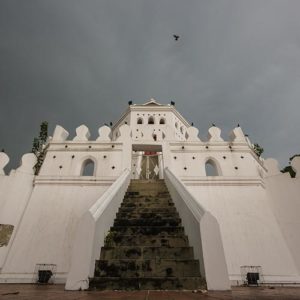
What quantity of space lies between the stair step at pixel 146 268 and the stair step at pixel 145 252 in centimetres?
28

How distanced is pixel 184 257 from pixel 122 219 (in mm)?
2351

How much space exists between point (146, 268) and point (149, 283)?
0.47 m

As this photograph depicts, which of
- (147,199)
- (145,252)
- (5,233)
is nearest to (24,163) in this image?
(5,233)

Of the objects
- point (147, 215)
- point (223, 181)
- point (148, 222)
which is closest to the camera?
point (148, 222)

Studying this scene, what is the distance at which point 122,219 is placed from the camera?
21.4 ft

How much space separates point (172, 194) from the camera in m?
8.45

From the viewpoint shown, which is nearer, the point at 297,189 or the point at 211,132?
the point at 297,189

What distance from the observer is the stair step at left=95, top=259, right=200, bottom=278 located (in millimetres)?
4316

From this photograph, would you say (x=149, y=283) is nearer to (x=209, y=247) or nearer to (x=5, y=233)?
(x=209, y=247)

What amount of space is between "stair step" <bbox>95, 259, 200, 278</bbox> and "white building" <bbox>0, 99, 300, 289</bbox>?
0.79 m

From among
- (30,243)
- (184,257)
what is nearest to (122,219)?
(184,257)

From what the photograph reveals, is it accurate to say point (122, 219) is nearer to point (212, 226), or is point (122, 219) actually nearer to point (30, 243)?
point (212, 226)

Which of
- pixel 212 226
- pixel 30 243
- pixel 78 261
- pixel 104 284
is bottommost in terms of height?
pixel 104 284

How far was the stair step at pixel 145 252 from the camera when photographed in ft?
15.7
